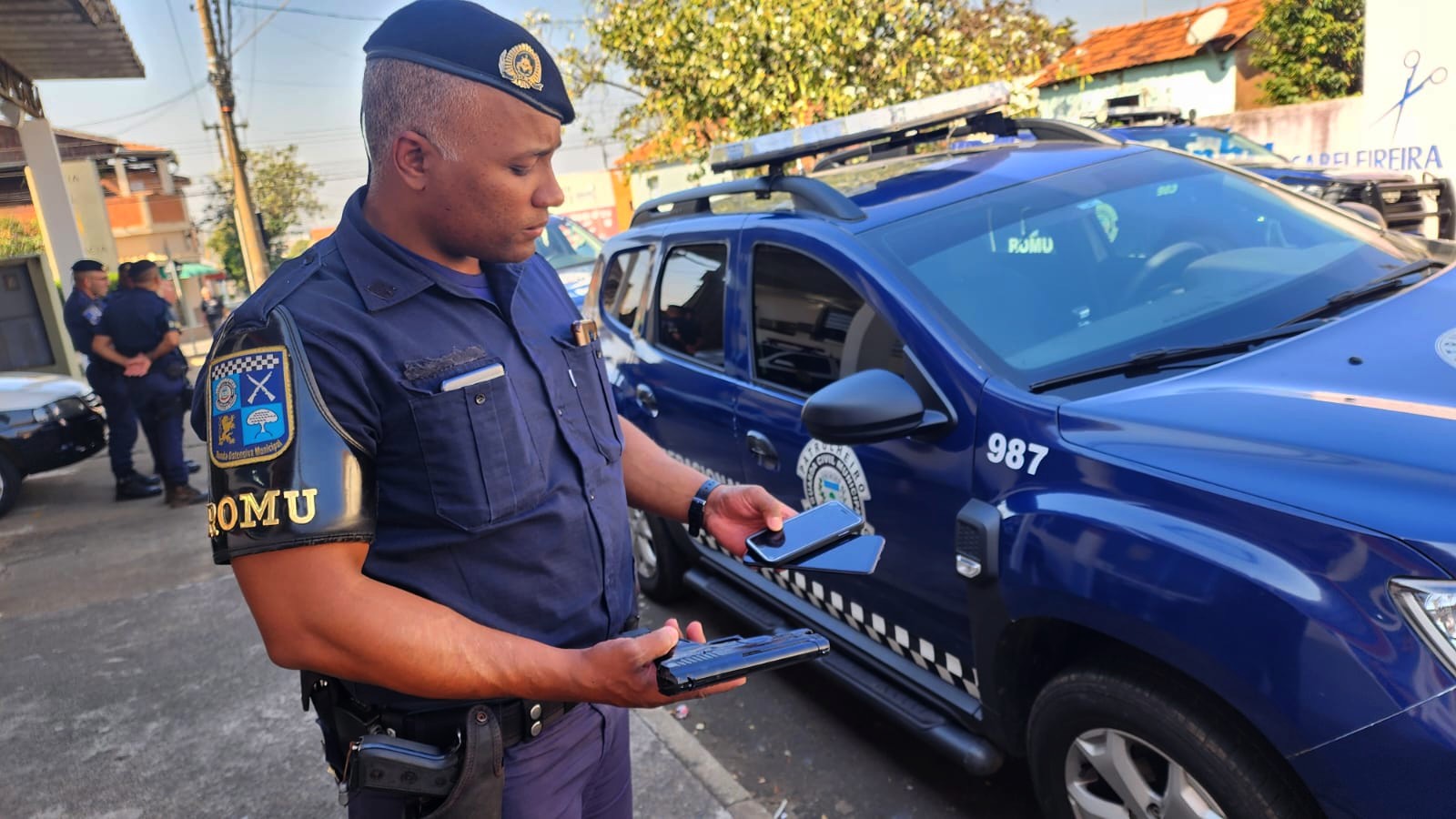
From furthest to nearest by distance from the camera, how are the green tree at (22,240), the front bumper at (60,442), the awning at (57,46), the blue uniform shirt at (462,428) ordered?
the green tree at (22,240)
the awning at (57,46)
the front bumper at (60,442)
the blue uniform shirt at (462,428)

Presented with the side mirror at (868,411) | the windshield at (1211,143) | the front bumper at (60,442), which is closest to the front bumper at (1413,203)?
the windshield at (1211,143)

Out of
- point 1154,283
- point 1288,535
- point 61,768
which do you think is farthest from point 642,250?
point 1288,535

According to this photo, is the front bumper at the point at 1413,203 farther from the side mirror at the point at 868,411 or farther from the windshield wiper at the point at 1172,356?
the side mirror at the point at 868,411

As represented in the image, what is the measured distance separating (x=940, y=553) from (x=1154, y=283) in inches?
36.9

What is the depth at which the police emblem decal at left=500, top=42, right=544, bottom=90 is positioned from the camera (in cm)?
131

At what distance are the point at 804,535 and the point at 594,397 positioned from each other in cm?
39

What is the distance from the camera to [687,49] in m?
8.59

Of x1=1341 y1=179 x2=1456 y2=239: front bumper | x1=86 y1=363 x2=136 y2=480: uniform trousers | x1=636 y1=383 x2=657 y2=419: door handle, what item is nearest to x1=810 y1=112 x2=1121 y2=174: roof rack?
x1=636 y1=383 x2=657 y2=419: door handle

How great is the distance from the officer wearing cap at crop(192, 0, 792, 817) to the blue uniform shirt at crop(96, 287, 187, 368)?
6.59m

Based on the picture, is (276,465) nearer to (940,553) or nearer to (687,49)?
(940,553)

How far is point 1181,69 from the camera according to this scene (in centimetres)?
2247

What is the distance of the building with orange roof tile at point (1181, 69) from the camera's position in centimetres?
2088

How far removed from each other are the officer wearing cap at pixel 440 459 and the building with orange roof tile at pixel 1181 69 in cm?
2028

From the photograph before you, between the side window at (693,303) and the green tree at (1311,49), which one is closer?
the side window at (693,303)
